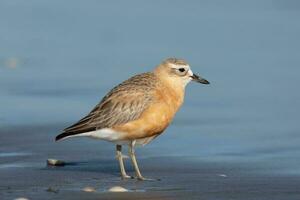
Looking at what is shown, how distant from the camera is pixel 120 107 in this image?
11805mm

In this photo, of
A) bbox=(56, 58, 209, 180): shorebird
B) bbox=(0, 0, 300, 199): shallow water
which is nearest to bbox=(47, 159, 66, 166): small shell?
bbox=(0, 0, 300, 199): shallow water

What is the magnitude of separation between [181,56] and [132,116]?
19.1 ft

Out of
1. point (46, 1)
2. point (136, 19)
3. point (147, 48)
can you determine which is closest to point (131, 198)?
point (147, 48)

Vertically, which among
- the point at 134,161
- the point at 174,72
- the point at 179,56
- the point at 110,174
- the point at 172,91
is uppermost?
the point at 179,56

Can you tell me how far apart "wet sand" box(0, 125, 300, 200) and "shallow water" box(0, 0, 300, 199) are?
7cm

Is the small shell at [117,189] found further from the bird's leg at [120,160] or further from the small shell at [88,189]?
the bird's leg at [120,160]

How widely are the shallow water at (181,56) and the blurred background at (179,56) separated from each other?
0.02 metres

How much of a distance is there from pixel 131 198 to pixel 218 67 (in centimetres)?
696

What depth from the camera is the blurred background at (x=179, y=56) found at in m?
13.3

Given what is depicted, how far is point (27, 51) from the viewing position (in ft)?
61.1

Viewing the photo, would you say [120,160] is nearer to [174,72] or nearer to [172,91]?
[172,91]

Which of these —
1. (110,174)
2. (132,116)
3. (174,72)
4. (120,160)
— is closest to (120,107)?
Result: (132,116)

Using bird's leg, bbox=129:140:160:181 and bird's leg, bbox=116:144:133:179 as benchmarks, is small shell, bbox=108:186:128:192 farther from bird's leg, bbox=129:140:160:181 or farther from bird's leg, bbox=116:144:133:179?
bird's leg, bbox=116:144:133:179

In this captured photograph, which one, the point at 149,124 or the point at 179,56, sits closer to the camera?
the point at 149,124
